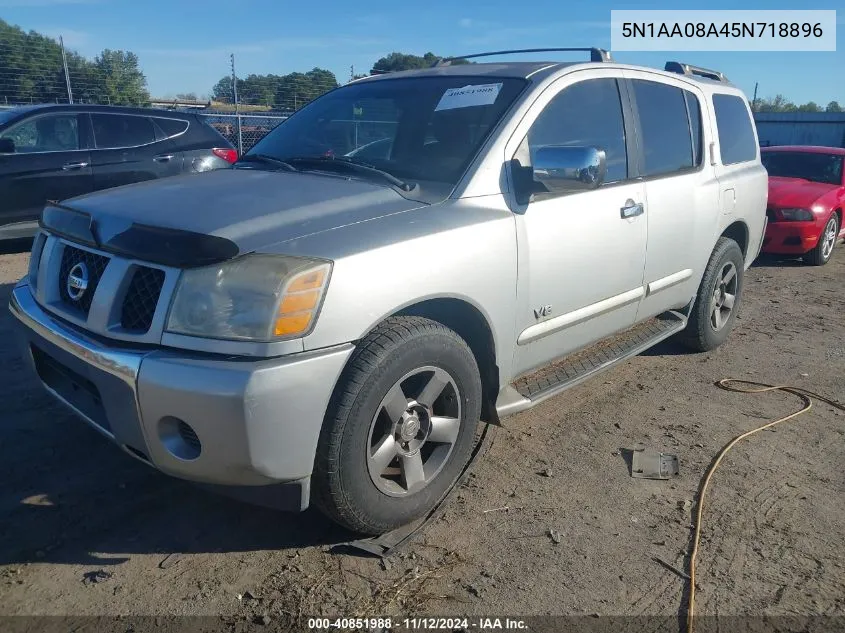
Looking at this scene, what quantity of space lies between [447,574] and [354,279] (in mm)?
1125

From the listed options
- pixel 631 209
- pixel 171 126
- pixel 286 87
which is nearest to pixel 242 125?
pixel 286 87


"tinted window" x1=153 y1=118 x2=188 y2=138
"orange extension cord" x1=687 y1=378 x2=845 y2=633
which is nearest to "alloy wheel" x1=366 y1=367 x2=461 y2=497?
"orange extension cord" x1=687 y1=378 x2=845 y2=633

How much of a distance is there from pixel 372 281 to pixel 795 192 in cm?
840

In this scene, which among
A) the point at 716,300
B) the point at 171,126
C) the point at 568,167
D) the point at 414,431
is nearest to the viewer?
the point at 414,431

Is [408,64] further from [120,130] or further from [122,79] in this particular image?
[122,79]

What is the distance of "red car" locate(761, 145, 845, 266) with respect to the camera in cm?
880

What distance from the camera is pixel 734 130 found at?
16.9 feet

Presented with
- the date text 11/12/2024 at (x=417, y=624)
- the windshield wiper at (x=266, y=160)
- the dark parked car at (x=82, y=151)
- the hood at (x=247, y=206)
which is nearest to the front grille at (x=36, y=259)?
the hood at (x=247, y=206)

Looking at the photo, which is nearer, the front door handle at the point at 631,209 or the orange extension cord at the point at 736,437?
the orange extension cord at the point at 736,437

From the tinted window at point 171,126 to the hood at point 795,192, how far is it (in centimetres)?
744

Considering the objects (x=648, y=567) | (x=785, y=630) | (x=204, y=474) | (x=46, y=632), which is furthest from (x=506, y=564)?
(x=46, y=632)

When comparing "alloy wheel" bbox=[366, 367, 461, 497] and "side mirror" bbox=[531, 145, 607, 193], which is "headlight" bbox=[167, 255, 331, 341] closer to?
"alloy wheel" bbox=[366, 367, 461, 497]

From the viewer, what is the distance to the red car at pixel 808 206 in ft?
28.9

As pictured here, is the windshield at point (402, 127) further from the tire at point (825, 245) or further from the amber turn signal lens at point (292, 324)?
the tire at point (825, 245)
